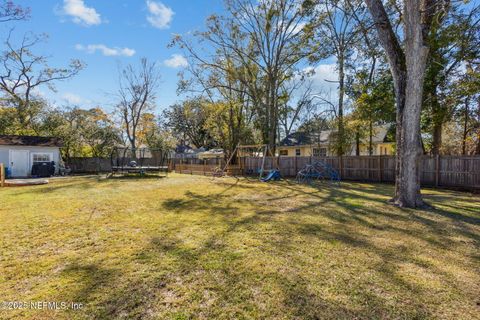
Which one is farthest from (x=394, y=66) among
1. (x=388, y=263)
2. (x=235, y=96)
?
(x=235, y=96)

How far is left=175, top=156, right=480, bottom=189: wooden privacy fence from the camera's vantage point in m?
10.9

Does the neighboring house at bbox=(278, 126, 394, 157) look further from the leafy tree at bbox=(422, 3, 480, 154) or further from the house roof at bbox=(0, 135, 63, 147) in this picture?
the house roof at bbox=(0, 135, 63, 147)

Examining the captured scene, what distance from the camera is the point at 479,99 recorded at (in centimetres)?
1257

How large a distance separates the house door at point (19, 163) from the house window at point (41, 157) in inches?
15.7

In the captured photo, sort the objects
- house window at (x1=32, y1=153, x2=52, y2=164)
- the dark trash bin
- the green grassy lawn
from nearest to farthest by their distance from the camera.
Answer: the green grassy lawn < the dark trash bin < house window at (x1=32, y1=153, x2=52, y2=164)

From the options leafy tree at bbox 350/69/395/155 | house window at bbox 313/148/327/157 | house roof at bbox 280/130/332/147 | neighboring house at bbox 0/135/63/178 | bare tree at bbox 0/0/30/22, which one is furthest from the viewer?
house roof at bbox 280/130/332/147

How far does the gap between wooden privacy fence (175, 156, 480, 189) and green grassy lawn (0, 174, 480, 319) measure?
22.2 feet

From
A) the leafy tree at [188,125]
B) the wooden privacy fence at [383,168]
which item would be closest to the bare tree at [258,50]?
the wooden privacy fence at [383,168]

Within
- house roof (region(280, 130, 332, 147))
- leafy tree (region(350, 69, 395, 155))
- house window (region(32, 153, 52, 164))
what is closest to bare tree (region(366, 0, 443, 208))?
leafy tree (region(350, 69, 395, 155))

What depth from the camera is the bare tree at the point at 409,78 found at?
626cm

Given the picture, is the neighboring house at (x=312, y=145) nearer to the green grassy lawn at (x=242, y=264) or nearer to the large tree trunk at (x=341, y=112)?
the large tree trunk at (x=341, y=112)

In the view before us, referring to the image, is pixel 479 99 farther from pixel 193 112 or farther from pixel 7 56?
pixel 7 56

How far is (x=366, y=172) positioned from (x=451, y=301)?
1322 cm

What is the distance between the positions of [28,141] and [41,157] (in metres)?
1.33
